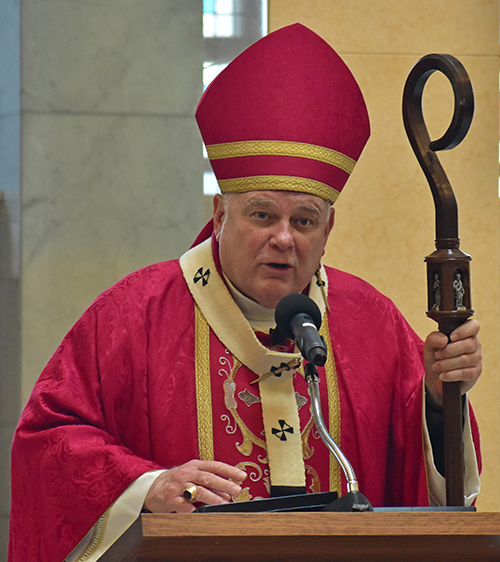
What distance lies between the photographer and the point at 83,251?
431 cm

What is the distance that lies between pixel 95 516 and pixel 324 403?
789 millimetres

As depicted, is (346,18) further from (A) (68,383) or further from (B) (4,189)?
(A) (68,383)

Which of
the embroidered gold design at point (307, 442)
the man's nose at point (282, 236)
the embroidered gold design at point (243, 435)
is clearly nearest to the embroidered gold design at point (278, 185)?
the man's nose at point (282, 236)

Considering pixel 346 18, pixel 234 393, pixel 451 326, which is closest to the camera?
pixel 451 326

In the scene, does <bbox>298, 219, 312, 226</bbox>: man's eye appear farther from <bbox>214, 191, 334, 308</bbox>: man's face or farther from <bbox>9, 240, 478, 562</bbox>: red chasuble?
Result: <bbox>9, 240, 478, 562</bbox>: red chasuble

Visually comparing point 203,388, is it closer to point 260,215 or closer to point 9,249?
point 260,215

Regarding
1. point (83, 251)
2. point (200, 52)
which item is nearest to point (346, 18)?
point (200, 52)

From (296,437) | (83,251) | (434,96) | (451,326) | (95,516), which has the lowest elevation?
(95,516)

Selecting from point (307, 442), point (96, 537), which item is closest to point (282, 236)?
point (307, 442)

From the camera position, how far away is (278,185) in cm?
290

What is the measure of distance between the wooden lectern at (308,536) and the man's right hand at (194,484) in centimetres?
43

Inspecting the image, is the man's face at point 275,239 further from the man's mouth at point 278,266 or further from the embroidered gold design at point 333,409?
the embroidered gold design at point 333,409

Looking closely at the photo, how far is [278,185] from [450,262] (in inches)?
24.7

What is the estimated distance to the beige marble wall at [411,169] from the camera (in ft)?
13.7
